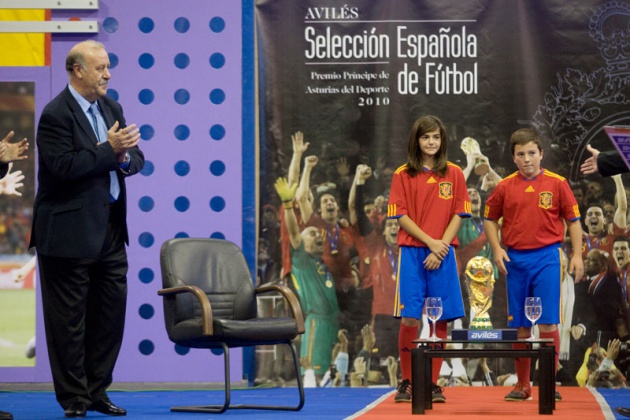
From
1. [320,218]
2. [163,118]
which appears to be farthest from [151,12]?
[320,218]

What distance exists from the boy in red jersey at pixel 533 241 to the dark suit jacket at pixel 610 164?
1.71 ft

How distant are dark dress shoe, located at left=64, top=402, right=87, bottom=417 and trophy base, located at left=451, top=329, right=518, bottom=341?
1.84 metres

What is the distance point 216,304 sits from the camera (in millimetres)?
5578

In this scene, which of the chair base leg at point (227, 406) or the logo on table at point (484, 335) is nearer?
the logo on table at point (484, 335)

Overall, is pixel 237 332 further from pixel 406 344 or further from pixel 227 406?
pixel 406 344

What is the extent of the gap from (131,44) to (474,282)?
3.03 metres

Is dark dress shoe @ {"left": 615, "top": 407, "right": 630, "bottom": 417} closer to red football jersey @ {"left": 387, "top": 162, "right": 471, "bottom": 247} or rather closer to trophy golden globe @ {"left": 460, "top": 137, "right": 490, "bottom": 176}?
red football jersey @ {"left": 387, "top": 162, "right": 471, "bottom": 247}

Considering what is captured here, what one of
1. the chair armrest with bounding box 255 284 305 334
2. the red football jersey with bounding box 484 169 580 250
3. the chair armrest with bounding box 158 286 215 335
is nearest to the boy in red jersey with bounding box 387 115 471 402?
the red football jersey with bounding box 484 169 580 250

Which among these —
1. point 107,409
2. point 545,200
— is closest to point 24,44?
point 107,409

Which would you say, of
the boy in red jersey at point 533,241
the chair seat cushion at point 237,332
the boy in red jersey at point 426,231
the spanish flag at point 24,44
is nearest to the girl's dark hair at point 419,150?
the boy in red jersey at point 426,231

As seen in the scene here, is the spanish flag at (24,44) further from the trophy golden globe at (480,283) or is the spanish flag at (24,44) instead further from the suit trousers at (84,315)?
the trophy golden globe at (480,283)

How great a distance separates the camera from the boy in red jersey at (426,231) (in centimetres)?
525

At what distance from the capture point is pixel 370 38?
665cm

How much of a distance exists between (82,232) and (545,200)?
99.5 inches
